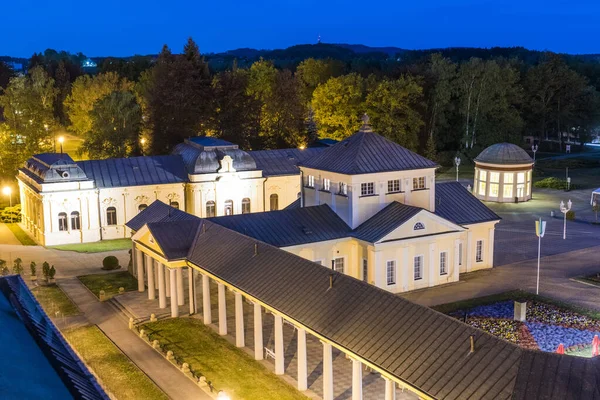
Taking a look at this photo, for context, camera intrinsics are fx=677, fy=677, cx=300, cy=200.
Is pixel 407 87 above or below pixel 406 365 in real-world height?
above

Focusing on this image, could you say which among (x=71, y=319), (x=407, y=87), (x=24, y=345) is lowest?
(x=71, y=319)

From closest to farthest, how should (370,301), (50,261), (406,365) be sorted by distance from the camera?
1. (406,365)
2. (370,301)
3. (50,261)

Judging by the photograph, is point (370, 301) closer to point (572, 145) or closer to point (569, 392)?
point (569, 392)

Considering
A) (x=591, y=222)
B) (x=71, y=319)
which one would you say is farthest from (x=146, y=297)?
(x=591, y=222)

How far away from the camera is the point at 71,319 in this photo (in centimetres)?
3469

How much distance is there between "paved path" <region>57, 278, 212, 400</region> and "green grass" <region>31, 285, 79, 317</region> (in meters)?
0.39

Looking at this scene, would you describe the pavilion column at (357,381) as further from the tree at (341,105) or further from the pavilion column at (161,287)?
the tree at (341,105)

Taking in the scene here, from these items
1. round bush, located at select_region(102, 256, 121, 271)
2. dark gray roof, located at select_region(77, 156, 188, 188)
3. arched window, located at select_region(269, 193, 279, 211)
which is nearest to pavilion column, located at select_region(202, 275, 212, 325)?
round bush, located at select_region(102, 256, 121, 271)

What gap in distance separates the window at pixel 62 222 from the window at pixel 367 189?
82.1 feet

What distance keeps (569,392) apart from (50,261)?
3799cm

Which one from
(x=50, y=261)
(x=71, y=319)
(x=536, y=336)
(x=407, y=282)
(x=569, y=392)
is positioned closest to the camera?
(x=569, y=392)

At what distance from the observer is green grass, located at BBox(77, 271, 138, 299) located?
39394 millimetres

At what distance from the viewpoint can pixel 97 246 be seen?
50938 mm

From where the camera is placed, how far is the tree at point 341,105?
8806cm
